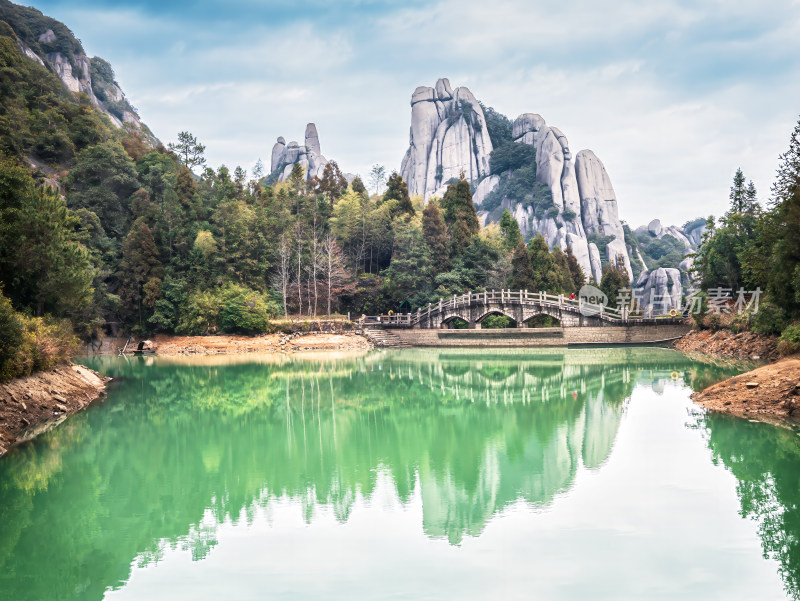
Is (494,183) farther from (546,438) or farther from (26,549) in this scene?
(26,549)

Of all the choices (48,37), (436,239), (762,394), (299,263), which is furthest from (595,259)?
(762,394)

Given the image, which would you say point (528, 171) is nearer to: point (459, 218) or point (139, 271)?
point (459, 218)

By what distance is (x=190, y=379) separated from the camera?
2216cm

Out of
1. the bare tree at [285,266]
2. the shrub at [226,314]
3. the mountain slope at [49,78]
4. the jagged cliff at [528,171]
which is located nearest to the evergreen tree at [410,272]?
the bare tree at [285,266]

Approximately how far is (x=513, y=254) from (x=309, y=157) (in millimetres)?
59055

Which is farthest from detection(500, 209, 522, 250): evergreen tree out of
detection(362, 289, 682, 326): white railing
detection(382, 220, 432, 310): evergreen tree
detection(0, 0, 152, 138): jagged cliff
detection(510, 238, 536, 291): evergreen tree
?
detection(0, 0, 152, 138): jagged cliff

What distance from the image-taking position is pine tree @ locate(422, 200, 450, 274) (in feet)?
131

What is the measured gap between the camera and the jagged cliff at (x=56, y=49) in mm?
57875

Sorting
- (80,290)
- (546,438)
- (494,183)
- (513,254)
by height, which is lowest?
(546,438)

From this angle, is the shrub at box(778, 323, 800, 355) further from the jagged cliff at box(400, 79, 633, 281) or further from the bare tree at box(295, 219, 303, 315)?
the jagged cliff at box(400, 79, 633, 281)

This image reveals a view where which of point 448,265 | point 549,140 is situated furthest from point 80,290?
point 549,140

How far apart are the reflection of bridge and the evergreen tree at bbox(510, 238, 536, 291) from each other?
89.8 inches

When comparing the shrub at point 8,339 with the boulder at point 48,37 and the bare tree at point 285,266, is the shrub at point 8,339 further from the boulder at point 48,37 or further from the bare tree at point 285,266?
the boulder at point 48,37

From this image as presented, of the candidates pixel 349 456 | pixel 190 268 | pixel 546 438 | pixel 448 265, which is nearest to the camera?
pixel 349 456
